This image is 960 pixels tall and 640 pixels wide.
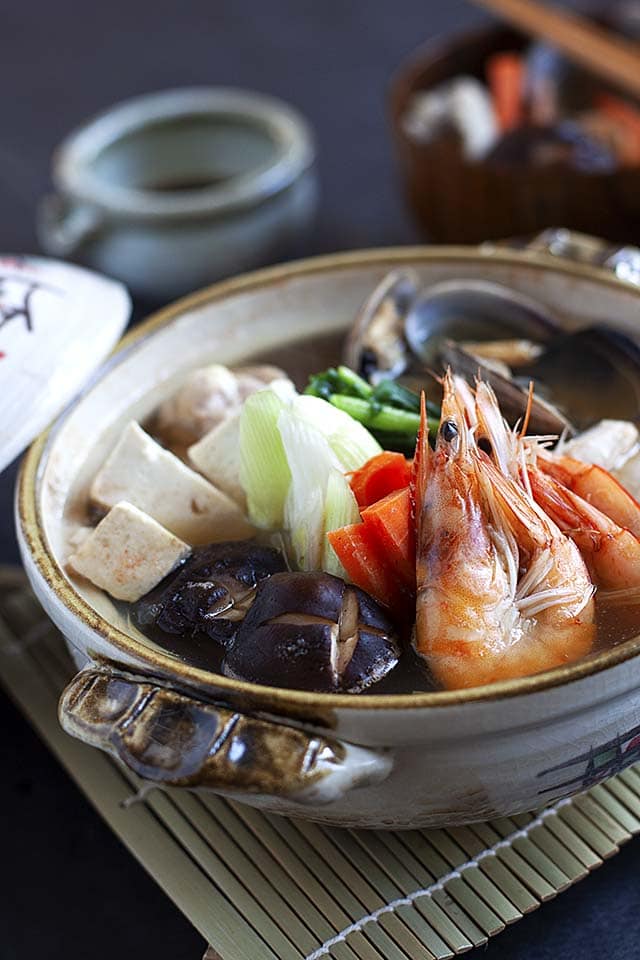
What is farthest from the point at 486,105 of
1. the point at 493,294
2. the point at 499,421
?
the point at 499,421

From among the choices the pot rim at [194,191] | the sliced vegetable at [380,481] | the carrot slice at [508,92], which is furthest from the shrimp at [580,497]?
the carrot slice at [508,92]

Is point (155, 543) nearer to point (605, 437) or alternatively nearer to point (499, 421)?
point (499, 421)

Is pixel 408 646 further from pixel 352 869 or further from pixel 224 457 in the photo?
pixel 224 457

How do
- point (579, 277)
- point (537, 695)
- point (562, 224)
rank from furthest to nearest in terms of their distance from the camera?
point (562, 224), point (579, 277), point (537, 695)

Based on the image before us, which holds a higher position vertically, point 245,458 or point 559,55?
point 245,458

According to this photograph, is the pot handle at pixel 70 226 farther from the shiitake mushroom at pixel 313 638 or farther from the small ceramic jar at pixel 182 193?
the shiitake mushroom at pixel 313 638

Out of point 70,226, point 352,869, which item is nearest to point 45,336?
point 352,869

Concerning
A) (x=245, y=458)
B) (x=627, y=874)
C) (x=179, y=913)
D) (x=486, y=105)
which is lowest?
(x=627, y=874)
